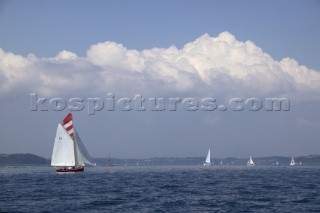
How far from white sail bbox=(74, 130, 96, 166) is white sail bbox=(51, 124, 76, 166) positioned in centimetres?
378

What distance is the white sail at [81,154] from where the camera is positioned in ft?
439

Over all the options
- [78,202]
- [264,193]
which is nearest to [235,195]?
[264,193]

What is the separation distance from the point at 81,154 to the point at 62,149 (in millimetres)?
8315

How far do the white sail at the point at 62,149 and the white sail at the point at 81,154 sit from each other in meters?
3.78

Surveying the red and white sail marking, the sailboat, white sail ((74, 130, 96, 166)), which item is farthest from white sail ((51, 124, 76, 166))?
white sail ((74, 130, 96, 166))

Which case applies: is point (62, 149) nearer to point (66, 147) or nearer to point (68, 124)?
point (66, 147)

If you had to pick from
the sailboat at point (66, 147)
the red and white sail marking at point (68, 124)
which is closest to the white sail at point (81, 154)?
the sailboat at point (66, 147)

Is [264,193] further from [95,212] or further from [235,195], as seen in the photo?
[95,212]

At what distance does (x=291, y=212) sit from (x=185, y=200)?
1434 centimetres

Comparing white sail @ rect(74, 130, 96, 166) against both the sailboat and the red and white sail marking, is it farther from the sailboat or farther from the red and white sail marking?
the red and white sail marking

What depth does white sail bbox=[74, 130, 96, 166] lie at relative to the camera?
13375cm

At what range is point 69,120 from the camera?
130750 mm

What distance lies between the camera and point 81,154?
135m

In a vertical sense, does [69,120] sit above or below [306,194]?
above
